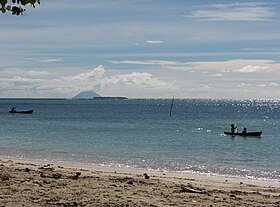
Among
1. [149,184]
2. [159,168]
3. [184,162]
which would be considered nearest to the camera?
[149,184]

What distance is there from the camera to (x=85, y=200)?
1086cm

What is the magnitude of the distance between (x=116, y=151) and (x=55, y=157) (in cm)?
528

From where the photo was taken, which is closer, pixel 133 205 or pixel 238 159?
pixel 133 205

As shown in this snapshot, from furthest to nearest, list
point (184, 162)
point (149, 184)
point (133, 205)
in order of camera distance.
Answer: point (184, 162) → point (149, 184) → point (133, 205)

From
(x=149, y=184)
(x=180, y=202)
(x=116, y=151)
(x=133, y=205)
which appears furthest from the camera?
(x=116, y=151)

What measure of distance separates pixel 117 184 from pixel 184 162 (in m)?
12.9

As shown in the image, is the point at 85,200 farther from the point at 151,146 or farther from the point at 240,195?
the point at 151,146

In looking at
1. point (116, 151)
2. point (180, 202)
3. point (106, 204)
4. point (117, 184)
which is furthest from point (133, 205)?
point (116, 151)

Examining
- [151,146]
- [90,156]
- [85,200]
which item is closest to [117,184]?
[85,200]

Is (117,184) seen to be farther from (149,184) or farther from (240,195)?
(240,195)

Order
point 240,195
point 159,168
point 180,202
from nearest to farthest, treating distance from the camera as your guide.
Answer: point 180,202 < point 240,195 < point 159,168

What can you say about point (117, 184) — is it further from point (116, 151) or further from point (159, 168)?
point (116, 151)

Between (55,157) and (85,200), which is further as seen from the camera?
(55,157)

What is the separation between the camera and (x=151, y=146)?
3578 cm
